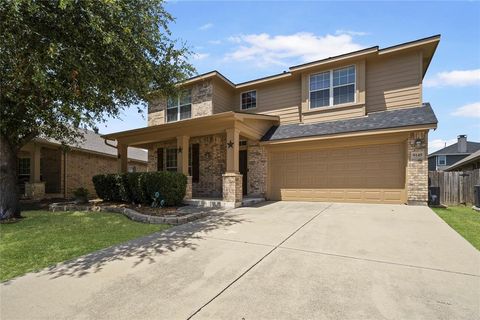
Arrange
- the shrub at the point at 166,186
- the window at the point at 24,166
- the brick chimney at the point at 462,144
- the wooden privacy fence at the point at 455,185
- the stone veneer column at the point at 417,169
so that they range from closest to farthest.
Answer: the stone veneer column at the point at 417,169, the shrub at the point at 166,186, the wooden privacy fence at the point at 455,185, the window at the point at 24,166, the brick chimney at the point at 462,144

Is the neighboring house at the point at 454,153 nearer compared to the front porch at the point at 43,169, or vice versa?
the front porch at the point at 43,169

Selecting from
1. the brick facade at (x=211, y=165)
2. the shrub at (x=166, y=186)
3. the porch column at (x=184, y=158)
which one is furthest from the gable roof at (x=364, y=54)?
the shrub at (x=166, y=186)

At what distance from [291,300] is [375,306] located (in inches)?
34.4

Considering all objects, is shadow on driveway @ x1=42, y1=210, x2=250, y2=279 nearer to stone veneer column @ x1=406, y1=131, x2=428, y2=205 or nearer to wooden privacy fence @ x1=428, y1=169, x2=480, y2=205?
stone veneer column @ x1=406, y1=131, x2=428, y2=205

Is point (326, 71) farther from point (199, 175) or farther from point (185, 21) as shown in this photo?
point (199, 175)

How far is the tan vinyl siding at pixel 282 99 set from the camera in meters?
13.0

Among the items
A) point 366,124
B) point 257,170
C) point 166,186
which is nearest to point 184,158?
point 166,186

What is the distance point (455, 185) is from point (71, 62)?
1439cm

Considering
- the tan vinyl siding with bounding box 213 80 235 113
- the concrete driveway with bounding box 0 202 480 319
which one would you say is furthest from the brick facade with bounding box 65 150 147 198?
the concrete driveway with bounding box 0 202 480 319

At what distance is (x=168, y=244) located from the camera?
514 centimetres

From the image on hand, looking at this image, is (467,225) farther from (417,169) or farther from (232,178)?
(232,178)

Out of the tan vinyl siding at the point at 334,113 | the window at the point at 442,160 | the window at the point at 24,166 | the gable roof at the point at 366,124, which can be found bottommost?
the window at the point at 24,166

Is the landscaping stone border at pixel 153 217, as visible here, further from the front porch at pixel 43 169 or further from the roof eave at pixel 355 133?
the front porch at pixel 43 169

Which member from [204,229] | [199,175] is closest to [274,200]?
[199,175]
